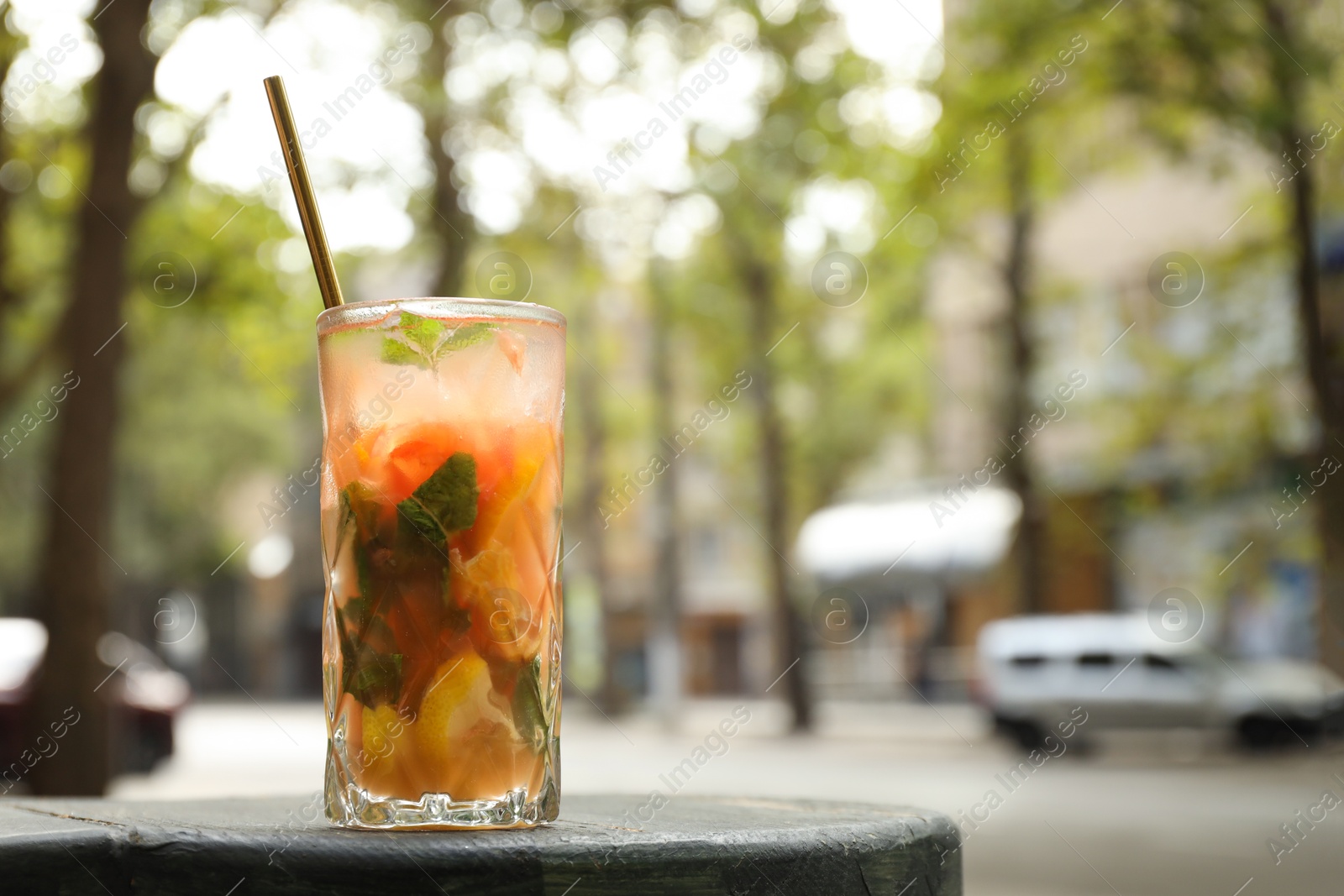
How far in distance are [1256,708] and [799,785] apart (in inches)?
278

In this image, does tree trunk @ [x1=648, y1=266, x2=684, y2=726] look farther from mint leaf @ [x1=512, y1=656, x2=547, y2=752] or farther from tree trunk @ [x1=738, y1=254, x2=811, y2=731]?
mint leaf @ [x1=512, y1=656, x2=547, y2=752]

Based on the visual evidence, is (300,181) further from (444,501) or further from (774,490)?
(774,490)

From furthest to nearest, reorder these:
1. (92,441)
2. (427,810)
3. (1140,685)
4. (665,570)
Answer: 1. (665,570)
2. (1140,685)
3. (92,441)
4. (427,810)

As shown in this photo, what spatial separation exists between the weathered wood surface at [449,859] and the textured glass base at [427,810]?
0.14 ft

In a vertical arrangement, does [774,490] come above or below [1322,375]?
above

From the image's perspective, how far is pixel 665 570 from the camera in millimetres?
27781

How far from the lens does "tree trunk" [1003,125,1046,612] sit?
21.6 metres

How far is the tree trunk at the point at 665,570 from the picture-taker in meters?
26.8

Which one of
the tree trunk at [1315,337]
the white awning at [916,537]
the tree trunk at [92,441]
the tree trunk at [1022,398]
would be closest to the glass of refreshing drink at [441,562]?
the tree trunk at [92,441]

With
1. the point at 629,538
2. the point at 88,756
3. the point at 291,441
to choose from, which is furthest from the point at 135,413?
the point at 629,538

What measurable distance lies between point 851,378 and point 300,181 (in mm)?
27161

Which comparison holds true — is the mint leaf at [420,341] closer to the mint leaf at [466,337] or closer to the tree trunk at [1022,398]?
the mint leaf at [466,337]

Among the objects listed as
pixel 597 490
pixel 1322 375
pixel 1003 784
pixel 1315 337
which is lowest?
pixel 1003 784

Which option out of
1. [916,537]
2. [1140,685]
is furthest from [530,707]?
[916,537]
